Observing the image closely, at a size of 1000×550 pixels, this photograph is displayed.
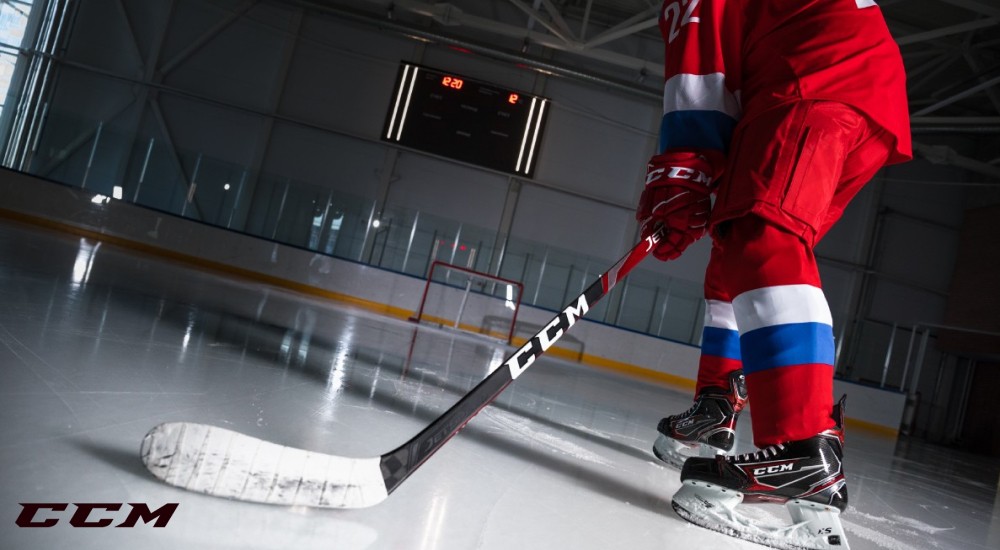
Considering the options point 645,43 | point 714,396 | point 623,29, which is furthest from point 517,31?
point 714,396

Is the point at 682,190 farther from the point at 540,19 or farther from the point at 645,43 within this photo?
the point at 645,43

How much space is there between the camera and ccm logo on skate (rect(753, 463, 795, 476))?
1.12 m

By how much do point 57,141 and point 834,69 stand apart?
11634 mm

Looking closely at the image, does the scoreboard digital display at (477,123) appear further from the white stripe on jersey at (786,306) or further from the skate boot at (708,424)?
the white stripe on jersey at (786,306)

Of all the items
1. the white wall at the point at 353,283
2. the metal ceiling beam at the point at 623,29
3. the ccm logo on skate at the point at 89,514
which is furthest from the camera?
the metal ceiling beam at the point at 623,29

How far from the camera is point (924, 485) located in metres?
2.81

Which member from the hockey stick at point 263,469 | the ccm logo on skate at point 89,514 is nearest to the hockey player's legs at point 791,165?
the hockey stick at point 263,469

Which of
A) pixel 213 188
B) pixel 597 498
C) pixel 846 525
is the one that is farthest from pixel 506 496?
pixel 213 188

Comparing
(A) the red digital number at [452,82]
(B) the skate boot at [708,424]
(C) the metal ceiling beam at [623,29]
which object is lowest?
(B) the skate boot at [708,424]

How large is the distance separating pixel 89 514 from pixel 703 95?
126 cm

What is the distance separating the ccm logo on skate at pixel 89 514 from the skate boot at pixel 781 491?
88 centimetres

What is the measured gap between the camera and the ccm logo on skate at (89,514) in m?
0.61

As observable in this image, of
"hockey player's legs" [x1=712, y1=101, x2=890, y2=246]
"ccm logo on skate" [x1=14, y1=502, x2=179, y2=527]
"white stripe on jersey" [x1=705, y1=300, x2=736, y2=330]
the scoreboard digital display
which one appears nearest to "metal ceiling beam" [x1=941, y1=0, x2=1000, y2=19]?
the scoreboard digital display

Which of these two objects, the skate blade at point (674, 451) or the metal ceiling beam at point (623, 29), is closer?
the skate blade at point (674, 451)
